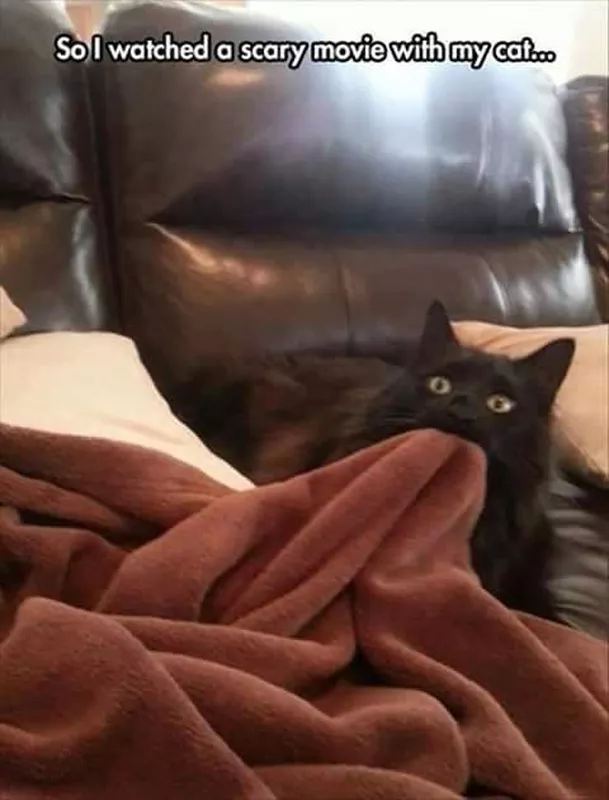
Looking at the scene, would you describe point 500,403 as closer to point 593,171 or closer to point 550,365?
point 550,365

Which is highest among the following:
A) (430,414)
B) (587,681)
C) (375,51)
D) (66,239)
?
(375,51)

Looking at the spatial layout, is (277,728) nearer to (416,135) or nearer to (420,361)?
(420,361)

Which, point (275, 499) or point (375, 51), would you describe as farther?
point (375, 51)

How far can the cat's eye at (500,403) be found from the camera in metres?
1.24

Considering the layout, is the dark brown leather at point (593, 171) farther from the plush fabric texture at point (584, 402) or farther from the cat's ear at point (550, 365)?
the cat's ear at point (550, 365)

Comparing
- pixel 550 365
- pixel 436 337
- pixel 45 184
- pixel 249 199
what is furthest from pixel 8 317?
pixel 550 365

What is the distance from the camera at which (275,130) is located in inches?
67.4

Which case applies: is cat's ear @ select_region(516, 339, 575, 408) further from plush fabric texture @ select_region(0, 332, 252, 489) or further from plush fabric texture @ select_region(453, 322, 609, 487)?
plush fabric texture @ select_region(0, 332, 252, 489)

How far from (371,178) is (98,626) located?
1.20 meters

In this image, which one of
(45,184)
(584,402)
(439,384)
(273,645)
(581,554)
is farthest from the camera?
(45,184)

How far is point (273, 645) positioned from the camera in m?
0.76

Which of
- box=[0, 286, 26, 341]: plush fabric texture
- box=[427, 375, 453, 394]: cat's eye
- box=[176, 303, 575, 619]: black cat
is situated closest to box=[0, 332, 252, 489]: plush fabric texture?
box=[0, 286, 26, 341]: plush fabric texture

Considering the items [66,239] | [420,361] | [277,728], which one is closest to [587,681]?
[277,728]

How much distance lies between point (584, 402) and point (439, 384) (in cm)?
24
